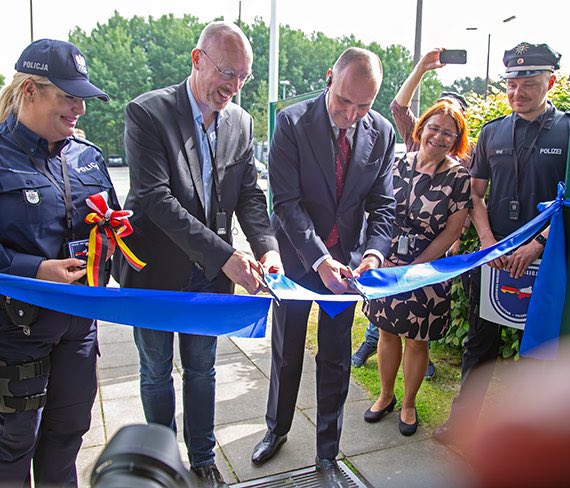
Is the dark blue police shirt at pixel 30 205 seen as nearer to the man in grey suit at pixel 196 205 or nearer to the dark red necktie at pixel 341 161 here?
the man in grey suit at pixel 196 205

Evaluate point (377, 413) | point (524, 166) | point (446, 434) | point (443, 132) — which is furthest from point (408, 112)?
point (446, 434)

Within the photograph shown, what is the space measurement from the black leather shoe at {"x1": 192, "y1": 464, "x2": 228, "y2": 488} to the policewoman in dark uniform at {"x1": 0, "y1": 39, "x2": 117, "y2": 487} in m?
0.97

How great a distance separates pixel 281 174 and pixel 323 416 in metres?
1.45

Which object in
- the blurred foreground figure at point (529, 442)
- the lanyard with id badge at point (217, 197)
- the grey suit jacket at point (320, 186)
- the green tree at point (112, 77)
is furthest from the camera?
the green tree at point (112, 77)

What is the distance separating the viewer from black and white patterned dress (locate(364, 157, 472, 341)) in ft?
12.3

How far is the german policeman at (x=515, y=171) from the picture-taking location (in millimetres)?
3441

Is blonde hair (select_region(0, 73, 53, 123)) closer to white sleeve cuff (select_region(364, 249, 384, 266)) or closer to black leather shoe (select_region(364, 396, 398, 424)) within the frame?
white sleeve cuff (select_region(364, 249, 384, 266))

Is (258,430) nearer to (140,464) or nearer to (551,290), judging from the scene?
(551,290)

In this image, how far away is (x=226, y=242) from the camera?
A: 2.98 m

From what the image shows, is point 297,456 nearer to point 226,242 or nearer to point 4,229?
point 226,242

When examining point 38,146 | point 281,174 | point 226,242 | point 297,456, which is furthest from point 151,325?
point 297,456

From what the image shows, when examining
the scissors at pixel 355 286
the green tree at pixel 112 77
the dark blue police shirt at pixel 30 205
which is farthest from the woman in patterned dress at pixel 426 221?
the green tree at pixel 112 77

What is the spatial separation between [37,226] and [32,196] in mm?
125

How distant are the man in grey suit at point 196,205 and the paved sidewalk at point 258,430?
1.51 feet
